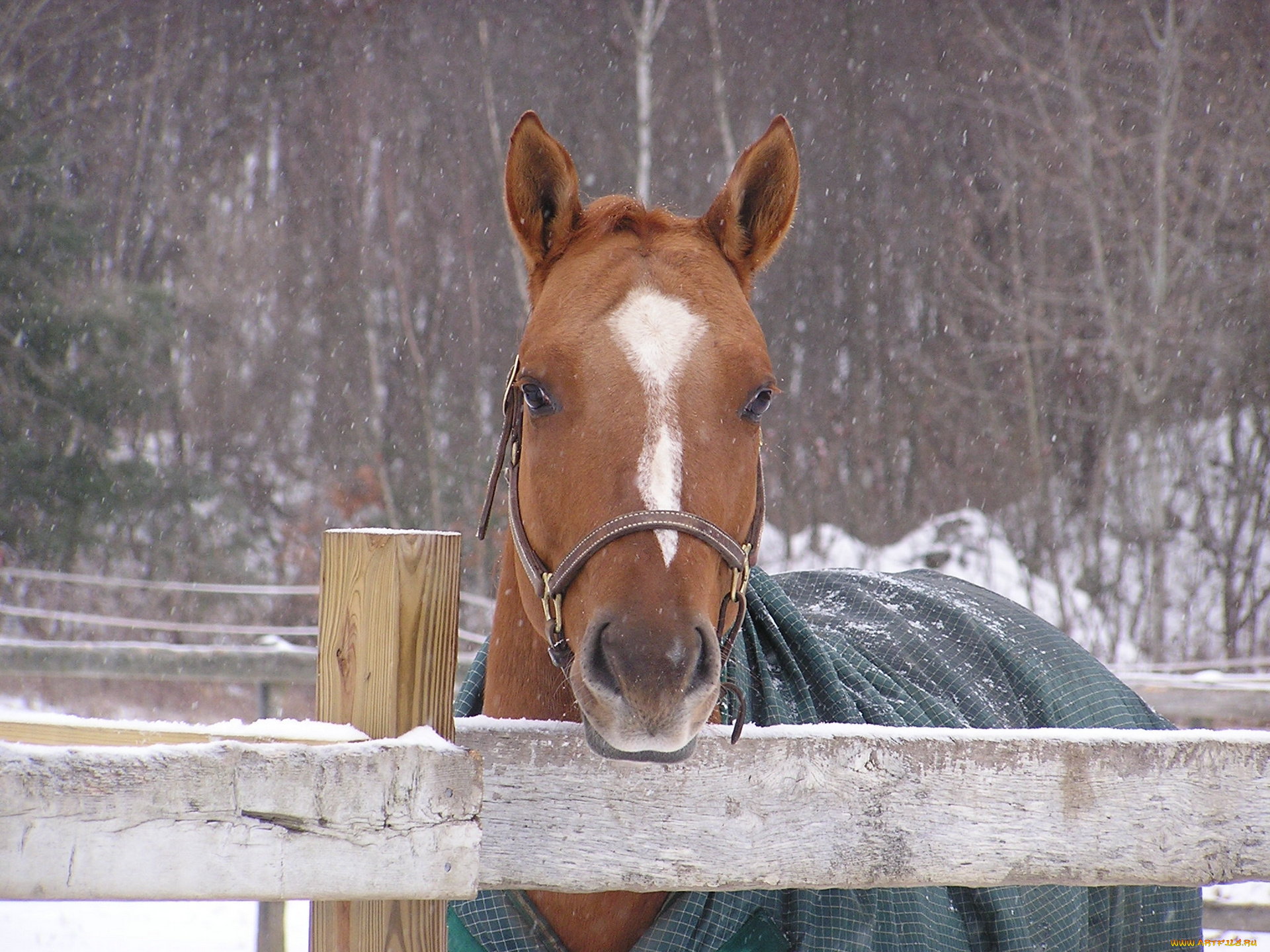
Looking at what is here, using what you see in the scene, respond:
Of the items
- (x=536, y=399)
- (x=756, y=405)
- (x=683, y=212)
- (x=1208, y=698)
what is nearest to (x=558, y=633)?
(x=536, y=399)

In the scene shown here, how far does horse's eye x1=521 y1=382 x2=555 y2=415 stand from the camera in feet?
6.11

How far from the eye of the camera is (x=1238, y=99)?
9297 millimetres

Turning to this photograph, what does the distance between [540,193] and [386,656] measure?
3.70 feet

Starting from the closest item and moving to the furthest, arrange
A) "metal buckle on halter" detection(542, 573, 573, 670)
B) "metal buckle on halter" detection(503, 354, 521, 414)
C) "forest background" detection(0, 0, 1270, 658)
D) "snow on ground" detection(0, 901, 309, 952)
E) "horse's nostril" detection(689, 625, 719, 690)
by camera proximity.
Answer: "horse's nostril" detection(689, 625, 719, 690)
"metal buckle on halter" detection(542, 573, 573, 670)
"metal buckle on halter" detection(503, 354, 521, 414)
"snow on ground" detection(0, 901, 309, 952)
"forest background" detection(0, 0, 1270, 658)

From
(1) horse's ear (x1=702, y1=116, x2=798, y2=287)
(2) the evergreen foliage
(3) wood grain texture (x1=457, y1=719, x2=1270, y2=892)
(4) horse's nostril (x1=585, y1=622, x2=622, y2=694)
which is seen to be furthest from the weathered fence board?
(2) the evergreen foliage

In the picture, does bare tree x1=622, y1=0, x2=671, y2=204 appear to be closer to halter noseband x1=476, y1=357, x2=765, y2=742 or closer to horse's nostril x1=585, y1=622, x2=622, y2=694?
halter noseband x1=476, y1=357, x2=765, y2=742

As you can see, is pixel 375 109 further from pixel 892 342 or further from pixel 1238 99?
pixel 1238 99

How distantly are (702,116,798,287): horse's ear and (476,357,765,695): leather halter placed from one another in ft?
1.62

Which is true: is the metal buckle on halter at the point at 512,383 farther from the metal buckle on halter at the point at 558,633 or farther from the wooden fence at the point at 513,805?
the wooden fence at the point at 513,805

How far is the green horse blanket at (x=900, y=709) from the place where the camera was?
1.88 m

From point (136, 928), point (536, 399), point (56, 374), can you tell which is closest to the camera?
point (536, 399)

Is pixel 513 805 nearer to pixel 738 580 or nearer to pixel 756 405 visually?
pixel 738 580

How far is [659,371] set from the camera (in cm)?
176

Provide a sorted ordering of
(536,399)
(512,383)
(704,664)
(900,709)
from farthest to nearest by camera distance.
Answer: (900,709)
(512,383)
(536,399)
(704,664)
